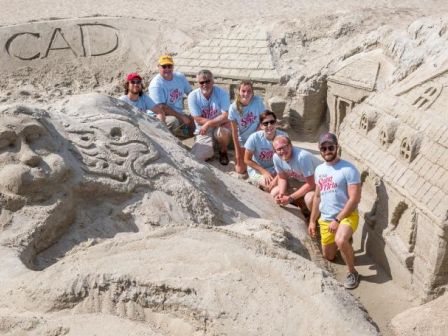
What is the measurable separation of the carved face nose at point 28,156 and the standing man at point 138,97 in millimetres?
2768

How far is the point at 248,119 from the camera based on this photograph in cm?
629

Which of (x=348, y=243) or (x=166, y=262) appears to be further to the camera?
(x=348, y=243)

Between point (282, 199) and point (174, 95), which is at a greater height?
point (174, 95)

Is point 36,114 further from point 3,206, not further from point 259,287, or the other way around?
point 259,287

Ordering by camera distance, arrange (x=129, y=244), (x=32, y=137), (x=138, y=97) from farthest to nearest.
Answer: (x=138, y=97) → (x=32, y=137) → (x=129, y=244)

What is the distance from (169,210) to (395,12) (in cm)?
706

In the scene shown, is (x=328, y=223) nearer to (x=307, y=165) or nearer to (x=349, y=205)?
(x=349, y=205)

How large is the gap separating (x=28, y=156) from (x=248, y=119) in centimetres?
326

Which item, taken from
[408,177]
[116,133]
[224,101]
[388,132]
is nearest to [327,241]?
[408,177]

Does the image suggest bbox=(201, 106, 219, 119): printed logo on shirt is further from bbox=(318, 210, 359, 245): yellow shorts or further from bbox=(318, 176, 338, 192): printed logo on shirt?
bbox=(318, 210, 359, 245): yellow shorts

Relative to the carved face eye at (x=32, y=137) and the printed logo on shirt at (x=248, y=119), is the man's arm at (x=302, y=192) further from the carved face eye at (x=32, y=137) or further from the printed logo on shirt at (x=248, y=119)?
the carved face eye at (x=32, y=137)

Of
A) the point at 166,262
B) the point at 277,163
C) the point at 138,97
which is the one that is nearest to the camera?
the point at 166,262

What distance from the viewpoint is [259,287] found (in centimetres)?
245

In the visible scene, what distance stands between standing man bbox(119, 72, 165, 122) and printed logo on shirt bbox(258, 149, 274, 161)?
1399 millimetres
